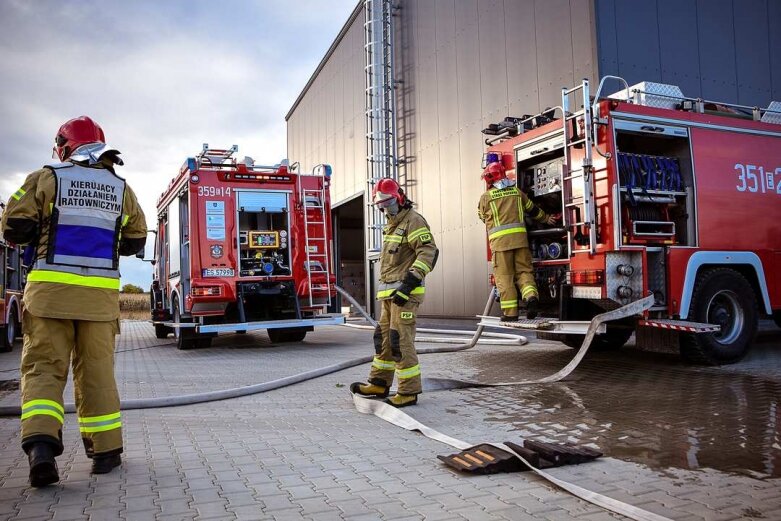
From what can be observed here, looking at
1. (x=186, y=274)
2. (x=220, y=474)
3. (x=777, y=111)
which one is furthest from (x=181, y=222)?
(x=777, y=111)

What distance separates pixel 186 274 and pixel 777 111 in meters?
8.71

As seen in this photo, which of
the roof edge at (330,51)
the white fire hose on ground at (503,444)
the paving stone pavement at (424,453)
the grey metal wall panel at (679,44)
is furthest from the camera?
the roof edge at (330,51)

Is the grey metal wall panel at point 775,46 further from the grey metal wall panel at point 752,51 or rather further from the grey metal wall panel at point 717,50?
the grey metal wall panel at point 717,50

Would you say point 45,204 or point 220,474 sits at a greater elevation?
point 45,204

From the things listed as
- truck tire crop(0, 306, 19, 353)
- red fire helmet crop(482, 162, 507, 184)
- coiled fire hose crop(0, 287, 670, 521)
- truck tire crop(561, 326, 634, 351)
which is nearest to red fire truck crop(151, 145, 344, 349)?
truck tire crop(0, 306, 19, 353)

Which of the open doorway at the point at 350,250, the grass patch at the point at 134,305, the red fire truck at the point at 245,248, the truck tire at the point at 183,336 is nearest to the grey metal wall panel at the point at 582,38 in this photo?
the red fire truck at the point at 245,248

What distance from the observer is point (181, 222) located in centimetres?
1050

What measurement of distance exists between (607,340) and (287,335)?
225 inches

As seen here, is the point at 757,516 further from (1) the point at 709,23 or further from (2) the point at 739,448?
→ (1) the point at 709,23

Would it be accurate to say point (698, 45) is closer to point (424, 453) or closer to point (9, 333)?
point (424, 453)

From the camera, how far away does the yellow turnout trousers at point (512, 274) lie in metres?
7.14

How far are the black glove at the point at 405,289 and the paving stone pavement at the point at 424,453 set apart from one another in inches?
34.6

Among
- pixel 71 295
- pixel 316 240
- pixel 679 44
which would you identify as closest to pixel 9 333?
pixel 316 240

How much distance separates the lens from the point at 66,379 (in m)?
3.31
